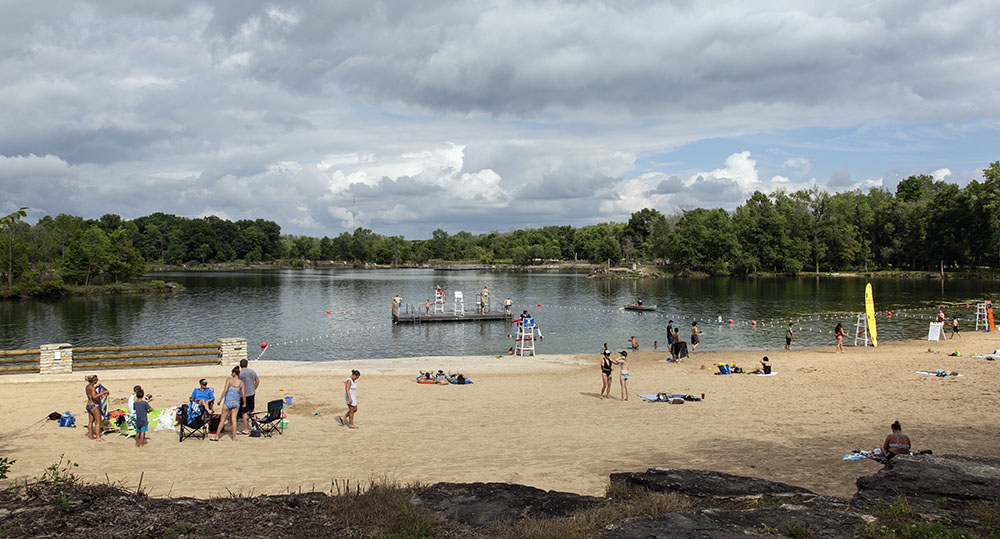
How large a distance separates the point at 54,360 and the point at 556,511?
22.5m

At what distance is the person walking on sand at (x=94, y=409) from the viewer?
13.8 metres

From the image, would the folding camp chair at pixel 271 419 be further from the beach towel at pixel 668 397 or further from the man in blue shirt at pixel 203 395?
the beach towel at pixel 668 397

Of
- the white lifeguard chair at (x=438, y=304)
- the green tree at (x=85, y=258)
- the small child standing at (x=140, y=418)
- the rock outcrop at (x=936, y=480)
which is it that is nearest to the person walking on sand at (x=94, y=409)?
the small child standing at (x=140, y=418)

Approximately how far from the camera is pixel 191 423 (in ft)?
46.8

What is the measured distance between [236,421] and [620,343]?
1091 inches

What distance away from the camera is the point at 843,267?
388ft

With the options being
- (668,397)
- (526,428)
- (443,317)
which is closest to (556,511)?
(526,428)

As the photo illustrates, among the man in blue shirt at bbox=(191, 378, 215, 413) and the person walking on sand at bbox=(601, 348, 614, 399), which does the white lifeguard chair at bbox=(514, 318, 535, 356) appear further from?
the man in blue shirt at bbox=(191, 378, 215, 413)

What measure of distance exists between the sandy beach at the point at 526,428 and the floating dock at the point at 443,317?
982 inches

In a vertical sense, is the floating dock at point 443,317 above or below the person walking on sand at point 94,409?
below

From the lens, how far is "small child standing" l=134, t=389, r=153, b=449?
13.3 meters

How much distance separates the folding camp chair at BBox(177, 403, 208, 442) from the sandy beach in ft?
1.21

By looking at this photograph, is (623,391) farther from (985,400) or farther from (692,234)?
(692,234)

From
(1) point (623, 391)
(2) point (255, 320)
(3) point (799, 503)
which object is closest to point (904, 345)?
(1) point (623, 391)
